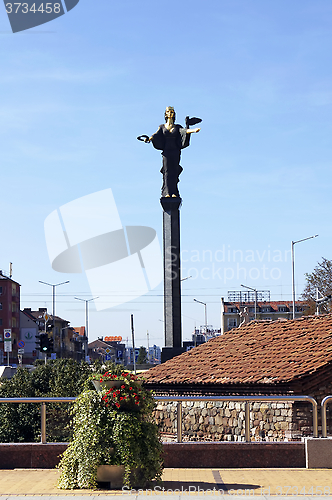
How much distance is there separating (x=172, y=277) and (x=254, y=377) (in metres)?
6.42

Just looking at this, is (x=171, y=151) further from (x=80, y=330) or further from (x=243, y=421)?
(x=80, y=330)

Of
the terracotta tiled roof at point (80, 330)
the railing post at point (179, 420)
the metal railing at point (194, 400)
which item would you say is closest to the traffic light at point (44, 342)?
the metal railing at point (194, 400)

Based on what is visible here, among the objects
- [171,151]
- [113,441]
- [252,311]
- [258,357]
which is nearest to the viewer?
[113,441]

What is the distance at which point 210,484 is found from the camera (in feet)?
33.4

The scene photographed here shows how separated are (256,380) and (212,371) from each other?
2306 millimetres

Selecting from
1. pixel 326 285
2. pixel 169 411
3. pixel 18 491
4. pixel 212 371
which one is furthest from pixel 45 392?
pixel 326 285

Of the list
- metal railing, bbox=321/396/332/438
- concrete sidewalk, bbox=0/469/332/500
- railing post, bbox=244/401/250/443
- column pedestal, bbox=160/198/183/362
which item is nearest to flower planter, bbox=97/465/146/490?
concrete sidewalk, bbox=0/469/332/500

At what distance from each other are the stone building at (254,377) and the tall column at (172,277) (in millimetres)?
1030

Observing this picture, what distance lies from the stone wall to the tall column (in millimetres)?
6111

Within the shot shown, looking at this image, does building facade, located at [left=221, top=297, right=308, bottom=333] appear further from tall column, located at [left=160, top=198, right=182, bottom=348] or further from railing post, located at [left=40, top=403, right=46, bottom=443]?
railing post, located at [left=40, top=403, right=46, bottom=443]

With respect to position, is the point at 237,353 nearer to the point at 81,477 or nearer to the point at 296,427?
the point at 296,427

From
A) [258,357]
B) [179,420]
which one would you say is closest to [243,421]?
[179,420]

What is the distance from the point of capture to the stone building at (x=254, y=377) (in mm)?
14370

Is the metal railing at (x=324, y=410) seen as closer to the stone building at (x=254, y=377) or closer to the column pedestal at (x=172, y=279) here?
the stone building at (x=254, y=377)
